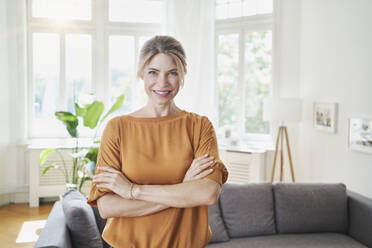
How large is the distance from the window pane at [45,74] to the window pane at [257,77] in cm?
304

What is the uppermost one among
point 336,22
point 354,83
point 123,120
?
point 336,22

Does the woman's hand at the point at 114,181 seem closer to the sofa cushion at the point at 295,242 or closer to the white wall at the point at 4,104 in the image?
the sofa cushion at the point at 295,242

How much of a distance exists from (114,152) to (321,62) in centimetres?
375

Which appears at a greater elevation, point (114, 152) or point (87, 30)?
point (87, 30)

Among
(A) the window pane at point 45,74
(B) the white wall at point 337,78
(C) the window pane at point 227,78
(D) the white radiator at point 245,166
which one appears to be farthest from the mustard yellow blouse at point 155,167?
(A) the window pane at point 45,74

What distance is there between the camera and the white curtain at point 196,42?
5.20m

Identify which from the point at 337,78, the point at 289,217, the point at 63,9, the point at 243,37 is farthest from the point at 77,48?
the point at 289,217

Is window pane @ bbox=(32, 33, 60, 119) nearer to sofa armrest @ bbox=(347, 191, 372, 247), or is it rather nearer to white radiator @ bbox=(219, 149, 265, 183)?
white radiator @ bbox=(219, 149, 265, 183)

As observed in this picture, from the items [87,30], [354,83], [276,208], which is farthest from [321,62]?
[87,30]

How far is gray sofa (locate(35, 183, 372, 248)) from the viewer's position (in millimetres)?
2809

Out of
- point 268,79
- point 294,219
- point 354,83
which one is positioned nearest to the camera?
point 294,219

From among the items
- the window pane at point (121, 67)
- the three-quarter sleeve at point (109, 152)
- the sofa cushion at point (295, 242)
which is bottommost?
the sofa cushion at point (295, 242)

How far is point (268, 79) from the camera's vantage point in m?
5.21

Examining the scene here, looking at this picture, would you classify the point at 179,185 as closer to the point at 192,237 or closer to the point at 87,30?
the point at 192,237
